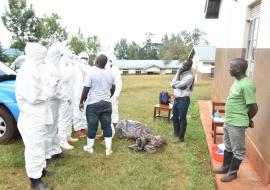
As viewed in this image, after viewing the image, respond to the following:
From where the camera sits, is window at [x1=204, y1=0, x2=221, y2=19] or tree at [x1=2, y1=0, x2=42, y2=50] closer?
window at [x1=204, y1=0, x2=221, y2=19]

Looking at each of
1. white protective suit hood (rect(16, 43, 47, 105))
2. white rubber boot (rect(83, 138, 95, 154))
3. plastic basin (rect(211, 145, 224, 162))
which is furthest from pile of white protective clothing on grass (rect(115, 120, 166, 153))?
white protective suit hood (rect(16, 43, 47, 105))

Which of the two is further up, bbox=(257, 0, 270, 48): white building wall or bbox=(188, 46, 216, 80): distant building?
bbox=(257, 0, 270, 48): white building wall

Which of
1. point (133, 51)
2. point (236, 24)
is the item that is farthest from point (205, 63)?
point (133, 51)

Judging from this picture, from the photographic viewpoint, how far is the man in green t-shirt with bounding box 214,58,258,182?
154 inches

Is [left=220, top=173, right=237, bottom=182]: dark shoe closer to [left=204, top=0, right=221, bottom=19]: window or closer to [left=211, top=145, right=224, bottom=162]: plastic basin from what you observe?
[left=211, top=145, right=224, bottom=162]: plastic basin

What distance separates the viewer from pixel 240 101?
4023mm

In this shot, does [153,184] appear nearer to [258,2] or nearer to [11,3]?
[258,2]

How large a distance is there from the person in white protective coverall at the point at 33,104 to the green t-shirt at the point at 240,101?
8.21 ft

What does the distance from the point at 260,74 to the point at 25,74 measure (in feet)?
11.3

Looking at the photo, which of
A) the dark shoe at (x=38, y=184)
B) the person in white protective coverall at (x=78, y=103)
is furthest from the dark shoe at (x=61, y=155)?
the person in white protective coverall at (x=78, y=103)

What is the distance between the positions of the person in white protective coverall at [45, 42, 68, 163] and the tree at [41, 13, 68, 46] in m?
26.8

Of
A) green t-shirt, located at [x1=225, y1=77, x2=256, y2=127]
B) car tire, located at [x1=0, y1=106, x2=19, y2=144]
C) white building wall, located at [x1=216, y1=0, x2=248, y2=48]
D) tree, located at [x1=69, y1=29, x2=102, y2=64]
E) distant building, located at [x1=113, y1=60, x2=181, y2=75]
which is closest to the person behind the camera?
green t-shirt, located at [x1=225, y1=77, x2=256, y2=127]

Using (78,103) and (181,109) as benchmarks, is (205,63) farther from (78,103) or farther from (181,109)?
(78,103)

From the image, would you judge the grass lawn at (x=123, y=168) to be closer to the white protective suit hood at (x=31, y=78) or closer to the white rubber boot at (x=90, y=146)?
the white rubber boot at (x=90, y=146)
